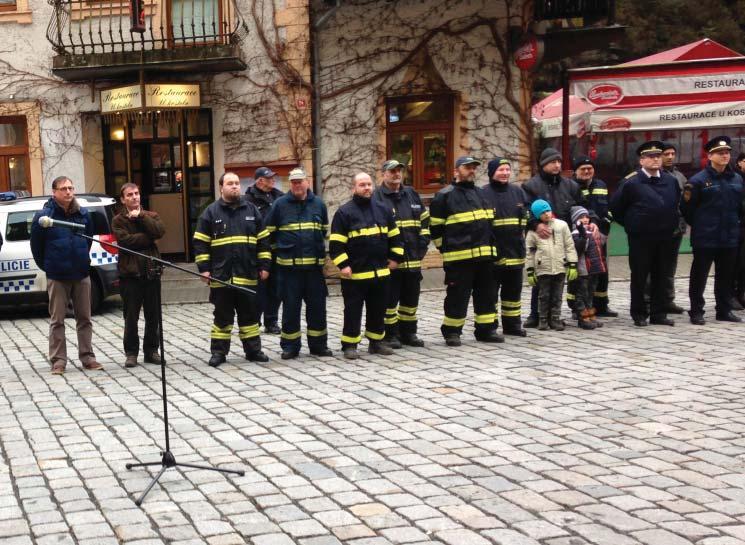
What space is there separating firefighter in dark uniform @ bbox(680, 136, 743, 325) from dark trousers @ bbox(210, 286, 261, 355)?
5.13 m

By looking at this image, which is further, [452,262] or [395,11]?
[395,11]

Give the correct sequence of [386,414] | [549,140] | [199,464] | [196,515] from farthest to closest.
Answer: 1. [549,140]
2. [386,414]
3. [199,464]
4. [196,515]

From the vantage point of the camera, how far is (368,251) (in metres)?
9.49

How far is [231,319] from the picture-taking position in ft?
31.2

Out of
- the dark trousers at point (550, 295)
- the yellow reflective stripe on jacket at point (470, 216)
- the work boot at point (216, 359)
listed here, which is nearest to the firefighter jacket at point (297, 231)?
the work boot at point (216, 359)

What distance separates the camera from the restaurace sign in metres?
16.2

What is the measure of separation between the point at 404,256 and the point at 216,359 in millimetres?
2210

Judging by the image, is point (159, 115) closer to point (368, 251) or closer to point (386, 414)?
point (368, 251)

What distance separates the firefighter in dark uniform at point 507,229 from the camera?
10.2 m

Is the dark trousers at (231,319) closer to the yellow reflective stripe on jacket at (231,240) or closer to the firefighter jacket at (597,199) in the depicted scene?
the yellow reflective stripe on jacket at (231,240)

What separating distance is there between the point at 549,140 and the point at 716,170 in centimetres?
1227

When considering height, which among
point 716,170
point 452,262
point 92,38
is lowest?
point 452,262

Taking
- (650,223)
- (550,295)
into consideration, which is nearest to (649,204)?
(650,223)

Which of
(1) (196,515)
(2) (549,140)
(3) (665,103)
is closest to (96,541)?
(1) (196,515)
